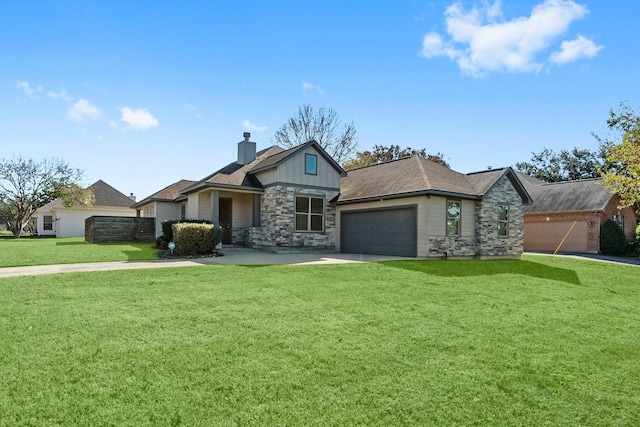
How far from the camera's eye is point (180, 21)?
12.5 m

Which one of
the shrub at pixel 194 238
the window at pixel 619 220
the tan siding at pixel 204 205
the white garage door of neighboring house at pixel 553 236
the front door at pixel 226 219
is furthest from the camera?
the window at pixel 619 220

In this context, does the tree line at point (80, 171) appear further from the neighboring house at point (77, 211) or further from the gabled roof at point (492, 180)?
the gabled roof at point (492, 180)

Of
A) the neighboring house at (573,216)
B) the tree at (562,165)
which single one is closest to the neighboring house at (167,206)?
the neighboring house at (573,216)

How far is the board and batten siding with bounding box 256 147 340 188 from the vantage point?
16953 millimetres

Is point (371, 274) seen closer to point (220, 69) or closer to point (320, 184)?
point (320, 184)

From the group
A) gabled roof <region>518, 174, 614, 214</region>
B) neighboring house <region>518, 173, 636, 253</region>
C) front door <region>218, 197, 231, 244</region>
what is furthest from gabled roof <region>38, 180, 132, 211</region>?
gabled roof <region>518, 174, 614, 214</region>

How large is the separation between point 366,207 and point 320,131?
20.6m

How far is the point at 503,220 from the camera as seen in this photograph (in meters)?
17.4

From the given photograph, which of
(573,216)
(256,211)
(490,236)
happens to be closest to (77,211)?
(256,211)

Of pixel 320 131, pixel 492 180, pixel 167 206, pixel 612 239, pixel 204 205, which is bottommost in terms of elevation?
pixel 612 239

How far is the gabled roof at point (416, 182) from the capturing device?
15359mm

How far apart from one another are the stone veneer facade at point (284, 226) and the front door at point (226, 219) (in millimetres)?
1110

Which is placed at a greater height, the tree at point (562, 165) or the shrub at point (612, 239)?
the tree at point (562, 165)

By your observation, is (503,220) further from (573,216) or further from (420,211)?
(573,216)
